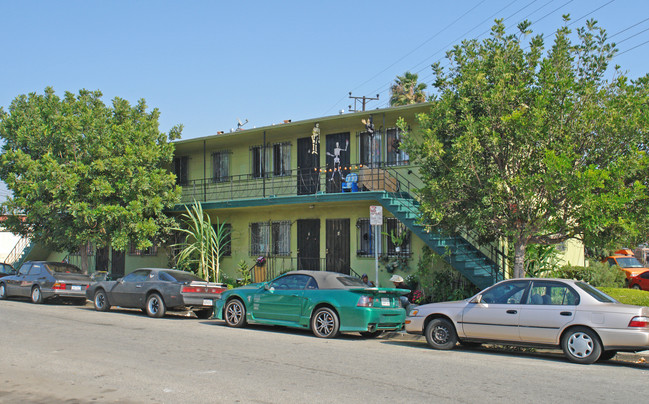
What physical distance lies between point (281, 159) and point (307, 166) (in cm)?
147

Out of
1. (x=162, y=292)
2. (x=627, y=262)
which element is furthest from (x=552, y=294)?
(x=627, y=262)

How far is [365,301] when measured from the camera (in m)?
12.1

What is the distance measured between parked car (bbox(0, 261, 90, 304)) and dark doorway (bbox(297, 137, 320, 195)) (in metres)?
8.08

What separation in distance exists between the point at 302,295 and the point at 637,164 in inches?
283

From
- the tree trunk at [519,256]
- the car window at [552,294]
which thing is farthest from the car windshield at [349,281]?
the car window at [552,294]

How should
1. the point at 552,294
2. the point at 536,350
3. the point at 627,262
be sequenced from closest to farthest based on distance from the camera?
the point at 552,294, the point at 536,350, the point at 627,262

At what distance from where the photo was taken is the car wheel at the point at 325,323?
40.1 feet

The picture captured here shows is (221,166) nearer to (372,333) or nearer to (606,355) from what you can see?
(372,333)

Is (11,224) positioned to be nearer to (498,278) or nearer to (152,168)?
(152,168)

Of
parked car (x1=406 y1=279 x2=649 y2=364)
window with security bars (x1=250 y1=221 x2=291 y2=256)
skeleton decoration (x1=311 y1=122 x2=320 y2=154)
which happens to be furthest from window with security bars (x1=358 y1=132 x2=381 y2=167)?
parked car (x1=406 y1=279 x2=649 y2=364)

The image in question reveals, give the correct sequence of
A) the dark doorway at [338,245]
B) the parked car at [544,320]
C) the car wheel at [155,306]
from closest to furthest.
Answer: the parked car at [544,320]
the car wheel at [155,306]
the dark doorway at [338,245]

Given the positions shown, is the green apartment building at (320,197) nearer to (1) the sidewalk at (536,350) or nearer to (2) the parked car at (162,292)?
(1) the sidewalk at (536,350)

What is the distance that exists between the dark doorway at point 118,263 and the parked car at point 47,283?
664cm

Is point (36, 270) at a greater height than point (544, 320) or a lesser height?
greater
